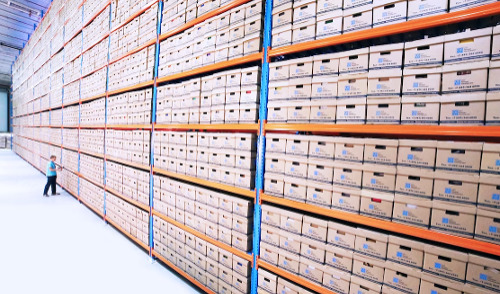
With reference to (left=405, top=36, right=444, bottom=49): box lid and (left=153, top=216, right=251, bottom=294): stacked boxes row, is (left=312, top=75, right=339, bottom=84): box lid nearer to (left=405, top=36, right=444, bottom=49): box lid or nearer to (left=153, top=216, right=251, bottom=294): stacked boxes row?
(left=405, top=36, right=444, bottom=49): box lid

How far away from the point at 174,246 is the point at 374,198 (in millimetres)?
2693

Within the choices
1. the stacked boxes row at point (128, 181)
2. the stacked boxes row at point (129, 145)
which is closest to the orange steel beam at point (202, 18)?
the stacked boxes row at point (129, 145)

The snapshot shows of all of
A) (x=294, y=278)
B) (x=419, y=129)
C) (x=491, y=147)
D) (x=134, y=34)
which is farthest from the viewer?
(x=134, y=34)

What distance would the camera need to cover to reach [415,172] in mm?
1647

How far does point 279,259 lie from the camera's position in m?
2.32

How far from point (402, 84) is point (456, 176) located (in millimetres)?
666

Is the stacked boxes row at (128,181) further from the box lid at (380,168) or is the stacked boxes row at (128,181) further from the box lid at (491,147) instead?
the box lid at (491,147)

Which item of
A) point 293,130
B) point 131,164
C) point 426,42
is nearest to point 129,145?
point 131,164

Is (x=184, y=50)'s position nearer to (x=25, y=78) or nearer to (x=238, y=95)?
(x=238, y=95)

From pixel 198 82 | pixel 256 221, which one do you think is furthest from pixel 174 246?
pixel 198 82

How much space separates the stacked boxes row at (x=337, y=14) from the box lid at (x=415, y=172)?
39.1 inches

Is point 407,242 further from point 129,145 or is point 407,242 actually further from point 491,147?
point 129,145

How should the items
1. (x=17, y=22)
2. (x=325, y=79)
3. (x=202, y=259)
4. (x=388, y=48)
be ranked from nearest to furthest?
(x=388, y=48) → (x=325, y=79) → (x=202, y=259) → (x=17, y=22)

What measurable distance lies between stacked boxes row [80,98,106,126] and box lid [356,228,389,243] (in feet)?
17.4
